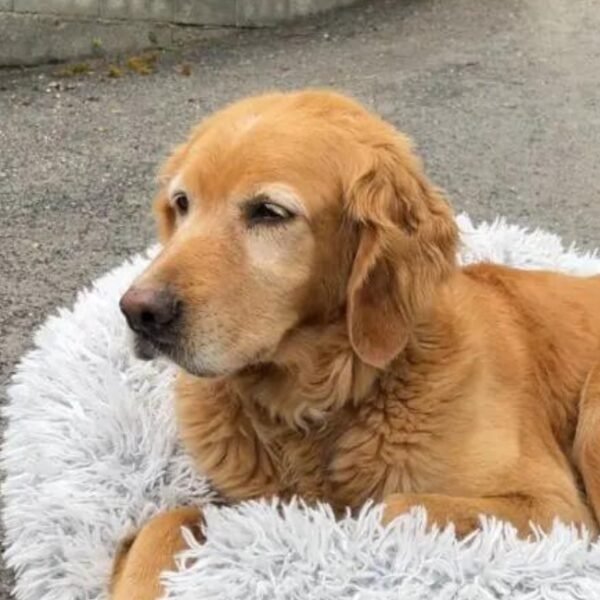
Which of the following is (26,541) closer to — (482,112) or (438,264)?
(438,264)

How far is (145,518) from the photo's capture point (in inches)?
124

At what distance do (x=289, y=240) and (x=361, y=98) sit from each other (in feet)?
13.7

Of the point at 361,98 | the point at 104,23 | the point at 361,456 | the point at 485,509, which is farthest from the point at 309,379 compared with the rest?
the point at 104,23

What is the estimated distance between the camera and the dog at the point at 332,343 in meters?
2.65

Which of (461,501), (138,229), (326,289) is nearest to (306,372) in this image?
Result: (326,289)

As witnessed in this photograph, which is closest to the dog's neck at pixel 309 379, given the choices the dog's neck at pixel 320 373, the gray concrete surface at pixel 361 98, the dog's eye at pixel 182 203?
the dog's neck at pixel 320 373

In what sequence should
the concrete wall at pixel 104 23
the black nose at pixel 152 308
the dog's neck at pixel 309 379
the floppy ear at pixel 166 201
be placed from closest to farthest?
1. the black nose at pixel 152 308
2. the dog's neck at pixel 309 379
3. the floppy ear at pixel 166 201
4. the concrete wall at pixel 104 23

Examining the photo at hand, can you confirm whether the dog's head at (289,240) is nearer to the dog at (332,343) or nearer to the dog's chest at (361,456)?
the dog at (332,343)

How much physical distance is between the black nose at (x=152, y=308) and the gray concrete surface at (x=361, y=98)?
1.82 meters

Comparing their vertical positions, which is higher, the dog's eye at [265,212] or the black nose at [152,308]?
the dog's eye at [265,212]

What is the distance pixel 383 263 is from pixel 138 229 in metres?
2.72

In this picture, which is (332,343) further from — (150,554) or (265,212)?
(150,554)

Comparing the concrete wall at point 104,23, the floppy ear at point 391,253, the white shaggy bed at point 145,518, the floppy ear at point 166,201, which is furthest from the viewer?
the concrete wall at point 104,23

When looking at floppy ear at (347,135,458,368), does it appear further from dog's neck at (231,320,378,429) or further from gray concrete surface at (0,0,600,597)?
gray concrete surface at (0,0,600,597)
